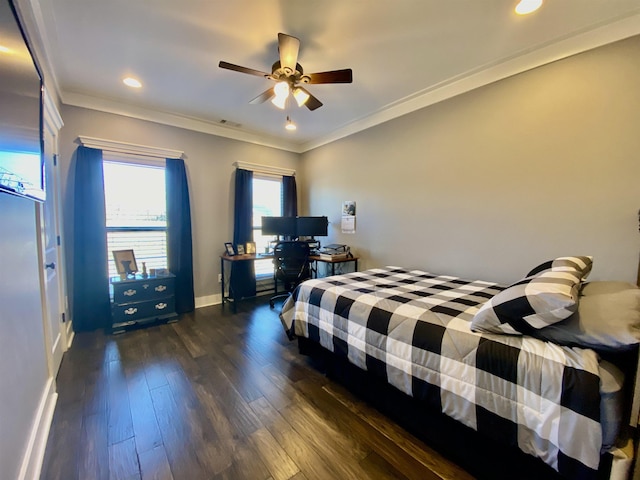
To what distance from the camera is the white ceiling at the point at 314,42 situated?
1.77m

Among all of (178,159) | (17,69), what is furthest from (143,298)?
(17,69)

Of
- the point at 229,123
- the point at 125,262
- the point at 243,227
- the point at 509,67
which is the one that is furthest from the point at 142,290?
the point at 509,67

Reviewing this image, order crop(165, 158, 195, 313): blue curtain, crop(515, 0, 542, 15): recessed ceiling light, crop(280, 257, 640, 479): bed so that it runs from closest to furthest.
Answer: crop(280, 257, 640, 479): bed < crop(515, 0, 542, 15): recessed ceiling light < crop(165, 158, 195, 313): blue curtain

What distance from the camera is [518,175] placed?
2355 mm

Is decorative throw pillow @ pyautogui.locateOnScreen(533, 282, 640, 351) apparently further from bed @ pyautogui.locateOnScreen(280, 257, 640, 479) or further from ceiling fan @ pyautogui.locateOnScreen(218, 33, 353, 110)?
ceiling fan @ pyautogui.locateOnScreen(218, 33, 353, 110)

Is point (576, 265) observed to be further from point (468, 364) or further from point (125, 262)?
point (125, 262)

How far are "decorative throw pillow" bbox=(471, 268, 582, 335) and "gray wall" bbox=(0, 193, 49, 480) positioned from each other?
6.77 feet

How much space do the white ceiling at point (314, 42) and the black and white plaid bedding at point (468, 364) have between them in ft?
6.52

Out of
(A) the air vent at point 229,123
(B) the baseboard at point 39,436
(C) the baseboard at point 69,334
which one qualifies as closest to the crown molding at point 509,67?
(A) the air vent at point 229,123

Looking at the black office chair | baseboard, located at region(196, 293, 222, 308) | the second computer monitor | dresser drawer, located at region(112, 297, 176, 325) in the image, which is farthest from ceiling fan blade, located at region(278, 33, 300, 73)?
baseboard, located at region(196, 293, 222, 308)

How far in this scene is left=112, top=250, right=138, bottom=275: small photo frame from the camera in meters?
3.15

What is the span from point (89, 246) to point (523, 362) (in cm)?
398

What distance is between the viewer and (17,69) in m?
1.06

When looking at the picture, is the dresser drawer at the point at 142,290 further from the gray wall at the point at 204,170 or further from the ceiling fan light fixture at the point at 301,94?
the ceiling fan light fixture at the point at 301,94
